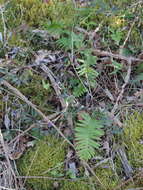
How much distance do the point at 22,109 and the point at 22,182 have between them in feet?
1.83

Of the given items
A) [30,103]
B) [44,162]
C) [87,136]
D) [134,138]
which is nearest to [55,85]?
[30,103]

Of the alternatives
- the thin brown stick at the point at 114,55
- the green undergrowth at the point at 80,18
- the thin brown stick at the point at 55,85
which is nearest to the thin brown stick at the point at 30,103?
the thin brown stick at the point at 55,85

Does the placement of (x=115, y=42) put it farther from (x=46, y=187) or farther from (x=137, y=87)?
(x=46, y=187)

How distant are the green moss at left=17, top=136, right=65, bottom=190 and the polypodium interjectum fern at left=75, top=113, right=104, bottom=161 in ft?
0.54

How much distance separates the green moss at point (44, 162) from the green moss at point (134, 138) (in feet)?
1.66

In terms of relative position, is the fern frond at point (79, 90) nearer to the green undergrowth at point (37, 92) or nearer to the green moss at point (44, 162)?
the green undergrowth at point (37, 92)

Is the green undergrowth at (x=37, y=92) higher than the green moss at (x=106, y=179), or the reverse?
the green undergrowth at (x=37, y=92)

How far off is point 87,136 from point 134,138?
381 mm

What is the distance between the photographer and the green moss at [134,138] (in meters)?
2.30

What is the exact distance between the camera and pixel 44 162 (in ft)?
7.55

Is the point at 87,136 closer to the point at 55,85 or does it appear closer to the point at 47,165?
the point at 47,165

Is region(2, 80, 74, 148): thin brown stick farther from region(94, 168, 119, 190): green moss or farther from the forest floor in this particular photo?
region(94, 168, 119, 190): green moss

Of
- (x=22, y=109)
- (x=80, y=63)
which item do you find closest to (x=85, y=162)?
(x=22, y=109)

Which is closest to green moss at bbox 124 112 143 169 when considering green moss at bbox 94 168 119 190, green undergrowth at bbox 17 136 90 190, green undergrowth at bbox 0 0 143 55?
green moss at bbox 94 168 119 190
